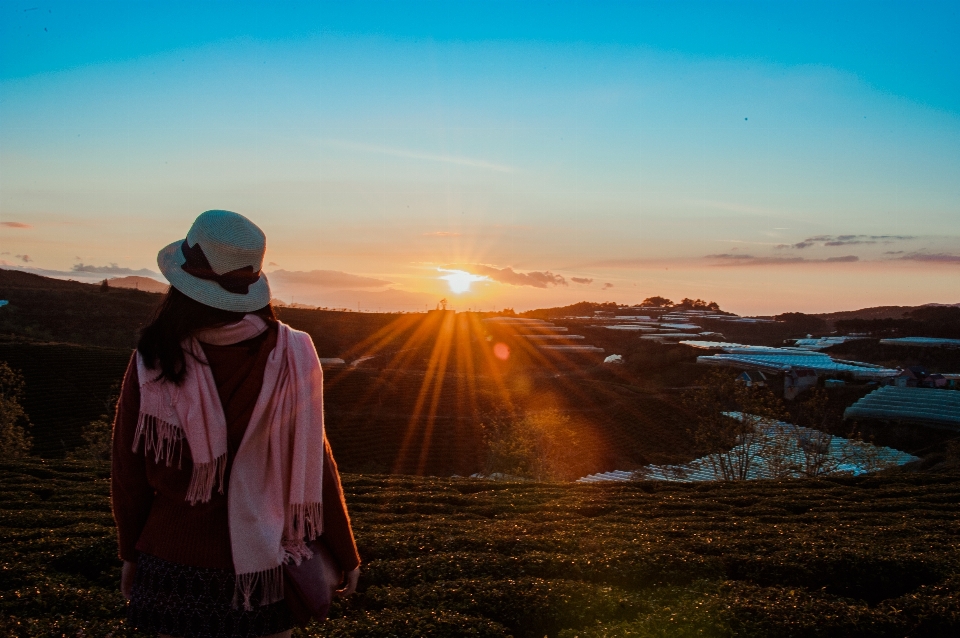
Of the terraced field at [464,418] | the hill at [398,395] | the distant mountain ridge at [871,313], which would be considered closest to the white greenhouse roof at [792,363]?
the hill at [398,395]

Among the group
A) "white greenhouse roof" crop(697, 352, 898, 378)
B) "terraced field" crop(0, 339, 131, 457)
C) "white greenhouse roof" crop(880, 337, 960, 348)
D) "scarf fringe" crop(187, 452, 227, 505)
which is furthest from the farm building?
"scarf fringe" crop(187, 452, 227, 505)

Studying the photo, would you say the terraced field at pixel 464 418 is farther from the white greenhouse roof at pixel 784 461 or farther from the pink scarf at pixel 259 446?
the pink scarf at pixel 259 446

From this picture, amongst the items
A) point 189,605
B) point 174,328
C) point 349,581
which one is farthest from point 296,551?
point 174,328

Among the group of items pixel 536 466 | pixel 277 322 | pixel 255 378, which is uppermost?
pixel 277 322

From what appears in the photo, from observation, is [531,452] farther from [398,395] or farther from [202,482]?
[202,482]

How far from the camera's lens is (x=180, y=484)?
241 cm

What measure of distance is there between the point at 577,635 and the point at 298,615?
2944mm

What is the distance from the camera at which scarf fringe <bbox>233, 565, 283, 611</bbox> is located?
2.36m

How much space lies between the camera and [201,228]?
249cm

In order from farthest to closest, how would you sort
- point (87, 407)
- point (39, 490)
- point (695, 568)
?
point (87, 407) → point (39, 490) → point (695, 568)

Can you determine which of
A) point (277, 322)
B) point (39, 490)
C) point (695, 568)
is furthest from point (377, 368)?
point (277, 322)

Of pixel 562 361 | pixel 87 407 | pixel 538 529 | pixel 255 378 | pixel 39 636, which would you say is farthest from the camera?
pixel 562 361

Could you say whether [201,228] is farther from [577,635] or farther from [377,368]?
[377,368]

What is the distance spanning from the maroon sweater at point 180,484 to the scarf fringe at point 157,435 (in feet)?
0.12
